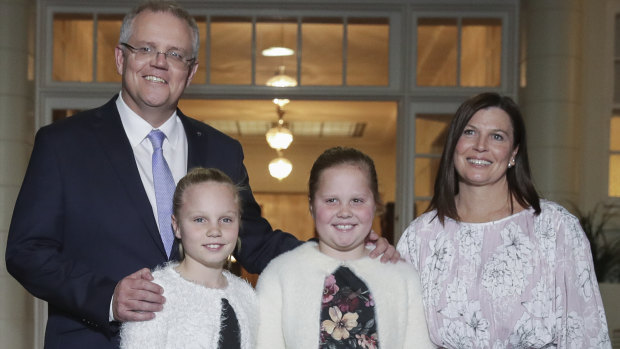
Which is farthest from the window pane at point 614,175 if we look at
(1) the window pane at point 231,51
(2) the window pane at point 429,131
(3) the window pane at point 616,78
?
(1) the window pane at point 231,51

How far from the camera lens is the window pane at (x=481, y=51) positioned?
5258 mm

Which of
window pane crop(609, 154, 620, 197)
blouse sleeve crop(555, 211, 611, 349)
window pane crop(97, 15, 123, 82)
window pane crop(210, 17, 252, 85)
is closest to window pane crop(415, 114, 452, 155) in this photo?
window pane crop(609, 154, 620, 197)

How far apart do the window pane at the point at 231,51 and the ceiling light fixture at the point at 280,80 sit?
0.18 metres

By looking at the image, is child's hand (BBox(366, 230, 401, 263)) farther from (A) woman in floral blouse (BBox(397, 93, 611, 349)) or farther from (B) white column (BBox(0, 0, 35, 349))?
(B) white column (BBox(0, 0, 35, 349))

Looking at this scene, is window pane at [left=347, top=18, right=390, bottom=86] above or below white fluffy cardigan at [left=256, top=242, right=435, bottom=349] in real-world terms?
above

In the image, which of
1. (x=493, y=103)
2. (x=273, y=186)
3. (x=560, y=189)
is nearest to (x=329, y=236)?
(x=493, y=103)

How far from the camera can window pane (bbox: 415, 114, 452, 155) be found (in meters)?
5.27

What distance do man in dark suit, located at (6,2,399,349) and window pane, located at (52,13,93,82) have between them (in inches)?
129

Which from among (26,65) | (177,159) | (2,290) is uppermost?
(26,65)

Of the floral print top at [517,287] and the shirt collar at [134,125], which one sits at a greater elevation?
the shirt collar at [134,125]

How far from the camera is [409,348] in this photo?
7.23ft

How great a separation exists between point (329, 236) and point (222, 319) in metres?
0.40

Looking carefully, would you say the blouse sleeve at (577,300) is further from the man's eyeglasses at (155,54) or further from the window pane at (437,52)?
the window pane at (437,52)

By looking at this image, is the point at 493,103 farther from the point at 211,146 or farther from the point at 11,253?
the point at 11,253
